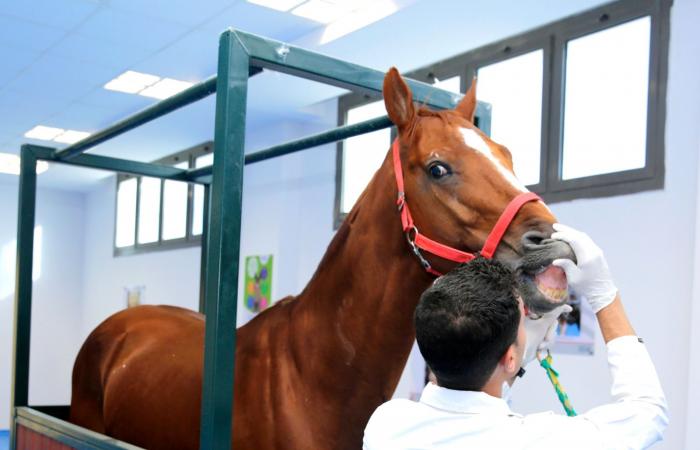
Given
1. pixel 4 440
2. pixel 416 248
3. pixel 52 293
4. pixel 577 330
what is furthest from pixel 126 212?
pixel 416 248

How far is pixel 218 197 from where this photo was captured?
1425mm

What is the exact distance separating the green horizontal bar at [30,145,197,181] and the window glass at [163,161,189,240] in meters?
5.60

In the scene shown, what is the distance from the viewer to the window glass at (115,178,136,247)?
9.88m

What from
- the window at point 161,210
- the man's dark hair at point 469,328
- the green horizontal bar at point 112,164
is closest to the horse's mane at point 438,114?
the man's dark hair at point 469,328

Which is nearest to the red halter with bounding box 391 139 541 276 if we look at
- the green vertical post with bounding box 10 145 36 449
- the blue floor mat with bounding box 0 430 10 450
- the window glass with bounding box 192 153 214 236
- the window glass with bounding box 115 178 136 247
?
the green vertical post with bounding box 10 145 36 449

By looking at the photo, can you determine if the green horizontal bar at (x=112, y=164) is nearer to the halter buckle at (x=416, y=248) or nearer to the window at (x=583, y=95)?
the halter buckle at (x=416, y=248)

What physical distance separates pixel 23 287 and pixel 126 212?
25.5ft

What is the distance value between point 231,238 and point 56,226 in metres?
10.2

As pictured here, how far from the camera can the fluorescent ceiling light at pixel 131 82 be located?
6010 mm

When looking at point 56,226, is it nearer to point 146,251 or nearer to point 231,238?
point 146,251

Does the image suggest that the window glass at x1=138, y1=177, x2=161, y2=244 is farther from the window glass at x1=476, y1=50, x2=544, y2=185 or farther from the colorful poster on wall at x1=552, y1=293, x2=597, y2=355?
the colorful poster on wall at x1=552, y1=293, x2=597, y2=355

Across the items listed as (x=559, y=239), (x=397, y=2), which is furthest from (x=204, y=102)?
(x=559, y=239)

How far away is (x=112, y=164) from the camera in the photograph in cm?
277

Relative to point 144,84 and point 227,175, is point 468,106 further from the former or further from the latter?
point 144,84
